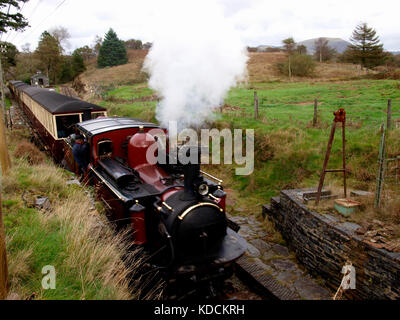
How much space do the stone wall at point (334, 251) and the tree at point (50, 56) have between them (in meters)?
46.4

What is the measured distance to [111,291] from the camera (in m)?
3.51

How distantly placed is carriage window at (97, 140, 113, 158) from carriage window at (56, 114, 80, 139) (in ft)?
16.5

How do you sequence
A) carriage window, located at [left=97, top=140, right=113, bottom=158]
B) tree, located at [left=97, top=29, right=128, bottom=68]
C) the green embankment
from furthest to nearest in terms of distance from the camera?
tree, located at [left=97, top=29, right=128, bottom=68] → carriage window, located at [left=97, top=140, right=113, bottom=158] → the green embankment

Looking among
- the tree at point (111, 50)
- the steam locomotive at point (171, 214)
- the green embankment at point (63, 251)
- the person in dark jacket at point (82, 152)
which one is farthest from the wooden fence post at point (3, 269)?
the tree at point (111, 50)

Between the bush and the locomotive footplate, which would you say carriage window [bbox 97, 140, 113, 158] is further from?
the bush

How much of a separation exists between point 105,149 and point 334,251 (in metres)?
5.22

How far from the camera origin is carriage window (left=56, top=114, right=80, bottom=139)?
457 inches

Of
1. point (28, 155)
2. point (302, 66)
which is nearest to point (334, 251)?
point (28, 155)

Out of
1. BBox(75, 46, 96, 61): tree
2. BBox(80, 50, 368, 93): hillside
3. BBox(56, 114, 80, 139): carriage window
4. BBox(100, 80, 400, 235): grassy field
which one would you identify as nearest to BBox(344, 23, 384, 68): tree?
BBox(80, 50, 368, 93): hillside

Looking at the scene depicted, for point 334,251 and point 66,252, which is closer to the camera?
point 66,252

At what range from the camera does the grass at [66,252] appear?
11.0 feet

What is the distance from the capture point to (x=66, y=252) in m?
3.94

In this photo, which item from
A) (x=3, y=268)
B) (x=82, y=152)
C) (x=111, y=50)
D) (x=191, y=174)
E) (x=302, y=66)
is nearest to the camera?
(x=3, y=268)

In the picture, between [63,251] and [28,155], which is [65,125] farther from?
[63,251]
